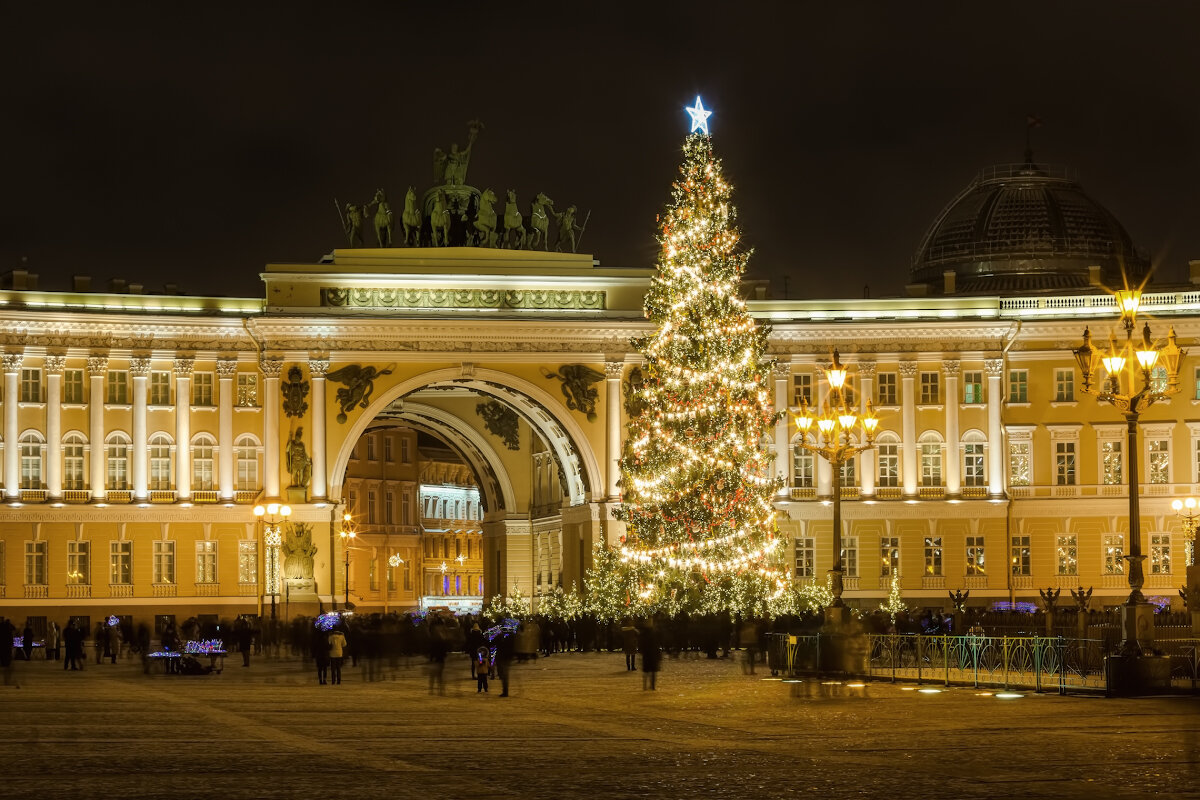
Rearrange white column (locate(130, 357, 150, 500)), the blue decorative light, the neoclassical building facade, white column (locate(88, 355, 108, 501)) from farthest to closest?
white column (locate(130, 357, 150, 500))
white column (locate(88, 355, 108, 501))
the neoclassical building facade
the blue decorative light

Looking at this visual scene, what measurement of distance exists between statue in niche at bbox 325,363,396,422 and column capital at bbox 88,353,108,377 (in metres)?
7.75

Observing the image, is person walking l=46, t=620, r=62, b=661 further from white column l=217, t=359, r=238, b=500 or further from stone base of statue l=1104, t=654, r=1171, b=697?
stone base of statue l=1104, t=654, r=1171, b=697

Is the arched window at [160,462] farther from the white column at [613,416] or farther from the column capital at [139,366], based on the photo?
the white column at [613,416]

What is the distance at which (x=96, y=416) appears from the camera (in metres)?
70.6

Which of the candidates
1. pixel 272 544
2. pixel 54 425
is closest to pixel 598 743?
pixel 272 544

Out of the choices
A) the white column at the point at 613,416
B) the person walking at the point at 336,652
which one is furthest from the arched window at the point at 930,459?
the person walking at the point at 336,652

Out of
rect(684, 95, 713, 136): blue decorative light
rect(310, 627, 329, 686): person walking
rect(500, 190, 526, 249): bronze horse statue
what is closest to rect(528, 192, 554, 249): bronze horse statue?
rect(500, 190, 526, 249): bronze horse statue

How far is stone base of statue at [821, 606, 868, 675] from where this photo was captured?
40.3m

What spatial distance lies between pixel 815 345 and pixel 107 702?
44.0 metres

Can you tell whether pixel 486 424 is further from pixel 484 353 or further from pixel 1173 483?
pixel 1173 483

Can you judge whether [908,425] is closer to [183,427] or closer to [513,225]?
[513,225]

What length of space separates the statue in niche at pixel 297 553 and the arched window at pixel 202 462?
3.85 m

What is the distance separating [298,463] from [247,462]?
2.22 metres

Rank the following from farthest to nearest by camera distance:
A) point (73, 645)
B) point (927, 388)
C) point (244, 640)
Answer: point (927, 388), point (244, 640), point (73, 645)
